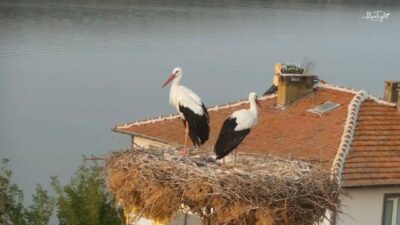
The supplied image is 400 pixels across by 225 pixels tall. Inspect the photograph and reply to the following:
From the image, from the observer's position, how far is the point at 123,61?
2115 inches

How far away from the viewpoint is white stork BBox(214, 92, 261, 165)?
976 centimetres

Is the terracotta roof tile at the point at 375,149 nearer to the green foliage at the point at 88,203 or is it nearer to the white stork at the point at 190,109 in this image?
the green foliage at the point at 88,203

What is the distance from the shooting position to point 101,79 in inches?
1829

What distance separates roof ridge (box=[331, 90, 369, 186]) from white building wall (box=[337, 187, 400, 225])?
0.49 meters

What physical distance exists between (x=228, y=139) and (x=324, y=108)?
9.23 meters

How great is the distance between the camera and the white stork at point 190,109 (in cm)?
1071

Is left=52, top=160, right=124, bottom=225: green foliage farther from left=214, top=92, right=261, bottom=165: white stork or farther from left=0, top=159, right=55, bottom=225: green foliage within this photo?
left=214, top=92, right=261, bottom=165: white stork

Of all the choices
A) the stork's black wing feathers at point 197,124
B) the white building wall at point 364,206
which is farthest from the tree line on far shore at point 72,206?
the white building wall at point 364,206

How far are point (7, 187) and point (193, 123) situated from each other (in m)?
4.68

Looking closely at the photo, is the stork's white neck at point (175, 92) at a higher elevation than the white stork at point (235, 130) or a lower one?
higher

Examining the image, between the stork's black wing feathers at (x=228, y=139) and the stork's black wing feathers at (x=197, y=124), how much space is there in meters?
0.82

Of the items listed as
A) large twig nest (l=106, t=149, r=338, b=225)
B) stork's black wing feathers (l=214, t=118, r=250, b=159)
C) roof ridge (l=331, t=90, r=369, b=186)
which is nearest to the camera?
large twig nest (l=106, t=149, r=338, b=225)

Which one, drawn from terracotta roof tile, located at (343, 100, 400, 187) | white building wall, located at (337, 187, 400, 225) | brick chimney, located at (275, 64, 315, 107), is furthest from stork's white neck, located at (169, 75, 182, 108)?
brick chimney, located at (275, 64, 315, 107)

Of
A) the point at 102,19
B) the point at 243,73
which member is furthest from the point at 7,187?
the point at 102,19
